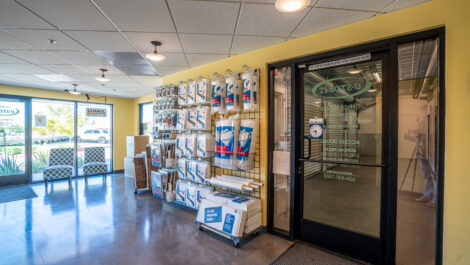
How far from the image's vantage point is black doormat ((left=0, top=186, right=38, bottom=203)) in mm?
4402

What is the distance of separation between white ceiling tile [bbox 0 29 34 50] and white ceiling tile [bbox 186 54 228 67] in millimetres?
2241

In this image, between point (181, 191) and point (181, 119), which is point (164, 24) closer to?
point (181, 119)

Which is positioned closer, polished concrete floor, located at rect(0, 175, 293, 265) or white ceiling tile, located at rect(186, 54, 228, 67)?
polished concrete floor, located at rect(0, 175, 293, 265)

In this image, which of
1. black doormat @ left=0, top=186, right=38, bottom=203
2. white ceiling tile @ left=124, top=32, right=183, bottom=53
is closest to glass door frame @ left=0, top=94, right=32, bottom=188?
black doormat @ left=0, top=186, right=38, bottom=203

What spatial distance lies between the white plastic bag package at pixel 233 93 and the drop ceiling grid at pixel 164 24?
48 cm

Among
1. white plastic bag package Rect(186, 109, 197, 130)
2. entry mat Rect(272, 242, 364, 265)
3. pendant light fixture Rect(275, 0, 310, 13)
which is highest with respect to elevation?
pendant light fixture Rect(275, 0, 310, 13)

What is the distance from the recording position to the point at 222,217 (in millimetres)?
2674

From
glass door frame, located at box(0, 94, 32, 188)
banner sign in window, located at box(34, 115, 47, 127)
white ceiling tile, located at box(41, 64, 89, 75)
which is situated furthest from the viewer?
banner sign in window, located at box(34, 115, 47, 127)

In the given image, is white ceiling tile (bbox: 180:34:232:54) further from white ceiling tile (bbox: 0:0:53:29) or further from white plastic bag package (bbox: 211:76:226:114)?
white ceiling tile (bbox: 0:0:53:29)

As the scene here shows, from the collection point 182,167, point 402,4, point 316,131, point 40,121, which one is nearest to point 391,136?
point 316,131

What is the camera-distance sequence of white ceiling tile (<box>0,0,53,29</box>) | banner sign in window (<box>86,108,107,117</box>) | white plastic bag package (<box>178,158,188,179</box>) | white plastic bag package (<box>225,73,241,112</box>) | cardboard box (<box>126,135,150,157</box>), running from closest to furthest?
1. white ceiling tile (<box>0,0,53,29</box>)
2. white plastic bag package (<box>225,73,241,112</box>)
3. white plastic bag package (<box>178,158,188,179</box>)
4. cardboard box (<box>126,135,150,157</box>)
5. banner sign in window (<box>86,108,107,117</box>)

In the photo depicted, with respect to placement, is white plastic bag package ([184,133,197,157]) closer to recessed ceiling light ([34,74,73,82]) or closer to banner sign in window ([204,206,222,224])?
banner sign in window ([204,206,222,224])

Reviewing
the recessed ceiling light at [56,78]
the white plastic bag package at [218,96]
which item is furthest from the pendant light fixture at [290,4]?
the recessed ceiling light at [56,78]

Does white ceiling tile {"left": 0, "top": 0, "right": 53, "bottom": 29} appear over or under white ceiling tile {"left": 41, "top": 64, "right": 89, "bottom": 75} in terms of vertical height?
under
